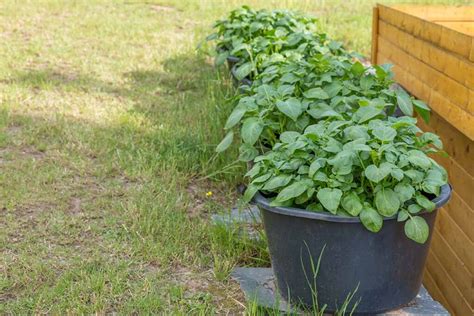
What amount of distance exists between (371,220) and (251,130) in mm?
842

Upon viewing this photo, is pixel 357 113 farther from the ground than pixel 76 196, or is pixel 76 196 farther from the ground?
pixel 357 113

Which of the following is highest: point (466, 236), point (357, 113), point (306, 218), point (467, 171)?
point (357, 113)

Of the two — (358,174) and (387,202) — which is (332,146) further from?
(387,202)

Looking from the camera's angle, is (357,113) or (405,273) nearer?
(405,273)

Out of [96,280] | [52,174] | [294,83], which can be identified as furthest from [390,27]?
[96,280]

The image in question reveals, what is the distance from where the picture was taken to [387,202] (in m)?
2.44

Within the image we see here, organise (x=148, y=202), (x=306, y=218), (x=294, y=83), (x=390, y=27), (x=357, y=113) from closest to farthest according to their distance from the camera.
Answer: (x=306, y=218)
(x=357, y=113)
(x=294, y=83)
(x=148, y=202)
(x=390, y=27)

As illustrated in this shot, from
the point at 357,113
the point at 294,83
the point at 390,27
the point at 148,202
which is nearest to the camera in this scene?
the point at 357,113

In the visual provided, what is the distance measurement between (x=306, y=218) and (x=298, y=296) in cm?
34

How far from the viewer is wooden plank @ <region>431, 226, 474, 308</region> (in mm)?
3413

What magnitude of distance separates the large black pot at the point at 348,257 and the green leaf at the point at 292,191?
45 millimetres

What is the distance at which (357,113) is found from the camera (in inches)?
111

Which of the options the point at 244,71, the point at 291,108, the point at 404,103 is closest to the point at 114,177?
the point at 244,71

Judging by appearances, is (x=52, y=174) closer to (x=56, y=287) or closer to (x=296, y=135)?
(x=56, y=287)
